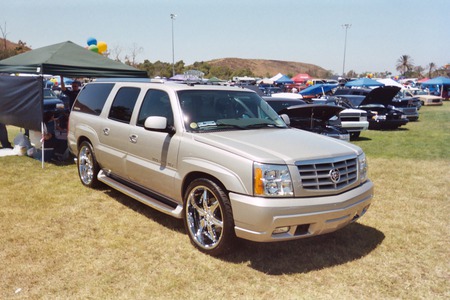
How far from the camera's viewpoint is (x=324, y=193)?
376 centimetres

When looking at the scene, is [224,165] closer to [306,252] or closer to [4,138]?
[306,252]

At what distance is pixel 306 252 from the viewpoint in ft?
14.0

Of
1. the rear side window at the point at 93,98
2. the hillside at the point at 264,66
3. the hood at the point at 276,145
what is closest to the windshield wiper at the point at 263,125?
the hood at the point at 276,145

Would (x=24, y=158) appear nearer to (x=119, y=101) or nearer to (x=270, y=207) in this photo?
(x=119, y=101)

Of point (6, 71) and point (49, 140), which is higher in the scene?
point (6, 71)

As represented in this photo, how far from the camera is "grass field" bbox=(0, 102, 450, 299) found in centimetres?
348

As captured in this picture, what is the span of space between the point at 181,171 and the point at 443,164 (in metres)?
7.24

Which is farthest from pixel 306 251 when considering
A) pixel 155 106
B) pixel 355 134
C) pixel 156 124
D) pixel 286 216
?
pixel 355 134

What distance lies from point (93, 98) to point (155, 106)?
1938 millimetres

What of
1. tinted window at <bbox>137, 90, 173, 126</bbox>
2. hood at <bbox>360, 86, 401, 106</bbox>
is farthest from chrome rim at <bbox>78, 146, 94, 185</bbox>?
hood at <bbox>360, 86, 401, 106</bbox>

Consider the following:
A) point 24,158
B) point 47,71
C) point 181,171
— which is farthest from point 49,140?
point 181,171

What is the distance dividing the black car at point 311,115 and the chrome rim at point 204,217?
15.8 feet

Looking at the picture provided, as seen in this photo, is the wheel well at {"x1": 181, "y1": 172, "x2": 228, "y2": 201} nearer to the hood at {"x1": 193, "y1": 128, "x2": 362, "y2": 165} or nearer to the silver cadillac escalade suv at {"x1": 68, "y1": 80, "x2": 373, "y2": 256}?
the silver cadillac escalade suv at {"x1": 68, "y1": 80, "x2": 373, "y2": 256}

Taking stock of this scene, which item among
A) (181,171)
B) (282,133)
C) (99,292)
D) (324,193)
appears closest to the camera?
(99,292)
